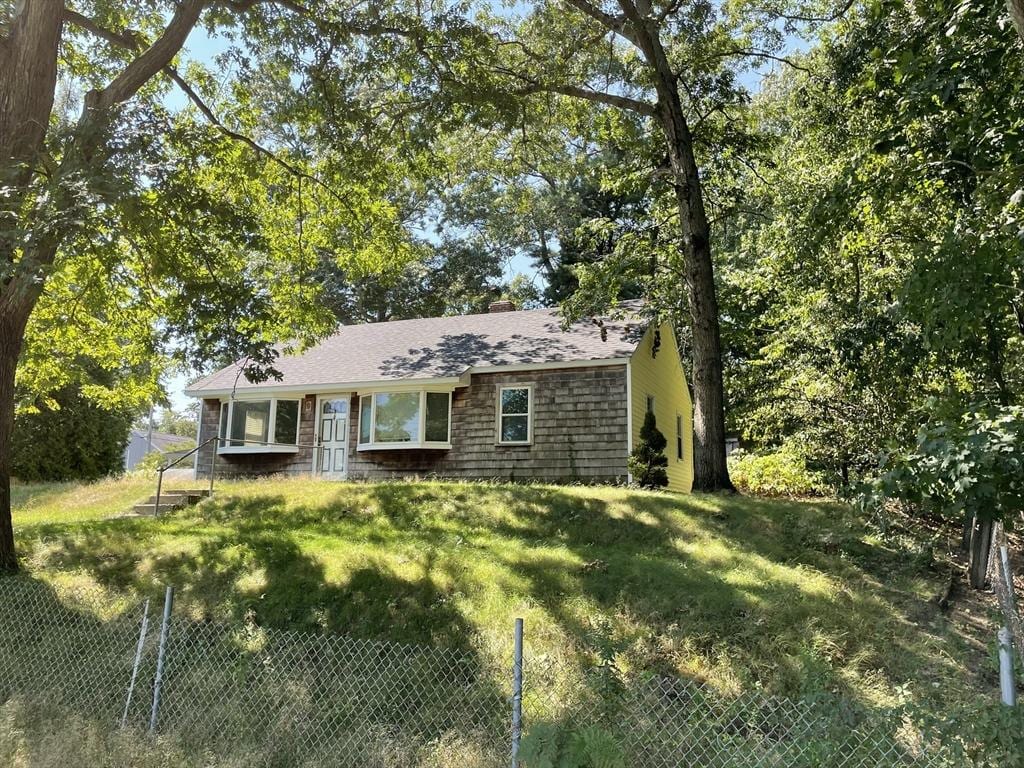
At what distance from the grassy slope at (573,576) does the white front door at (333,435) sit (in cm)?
485

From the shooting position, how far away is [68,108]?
16.2 meters

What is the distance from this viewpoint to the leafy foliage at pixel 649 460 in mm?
14391

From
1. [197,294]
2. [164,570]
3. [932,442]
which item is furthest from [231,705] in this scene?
[197,294]

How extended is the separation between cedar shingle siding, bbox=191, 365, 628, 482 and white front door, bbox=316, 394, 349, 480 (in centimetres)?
27

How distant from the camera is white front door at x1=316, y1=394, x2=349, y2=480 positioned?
17.9 m

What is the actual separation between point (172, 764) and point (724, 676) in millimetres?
4593

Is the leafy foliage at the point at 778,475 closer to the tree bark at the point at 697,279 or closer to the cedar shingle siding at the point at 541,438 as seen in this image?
the tree bark at the point at 697,279

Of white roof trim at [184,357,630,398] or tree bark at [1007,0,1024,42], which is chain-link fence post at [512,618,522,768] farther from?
white roof trim at [184,357,630,398]

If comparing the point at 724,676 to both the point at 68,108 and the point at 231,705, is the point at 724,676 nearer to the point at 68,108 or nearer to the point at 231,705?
the point at 231,705

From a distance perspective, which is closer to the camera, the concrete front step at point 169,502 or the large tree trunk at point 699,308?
the large tree trunk at point 699,308

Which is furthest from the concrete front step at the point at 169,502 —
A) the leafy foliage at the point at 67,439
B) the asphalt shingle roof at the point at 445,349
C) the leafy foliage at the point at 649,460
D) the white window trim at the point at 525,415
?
the leafy foliage at the point at 67,439

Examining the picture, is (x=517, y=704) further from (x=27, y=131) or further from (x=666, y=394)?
(x=666, y=394)

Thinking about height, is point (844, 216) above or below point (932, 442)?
above

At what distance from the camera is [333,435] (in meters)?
18.2
